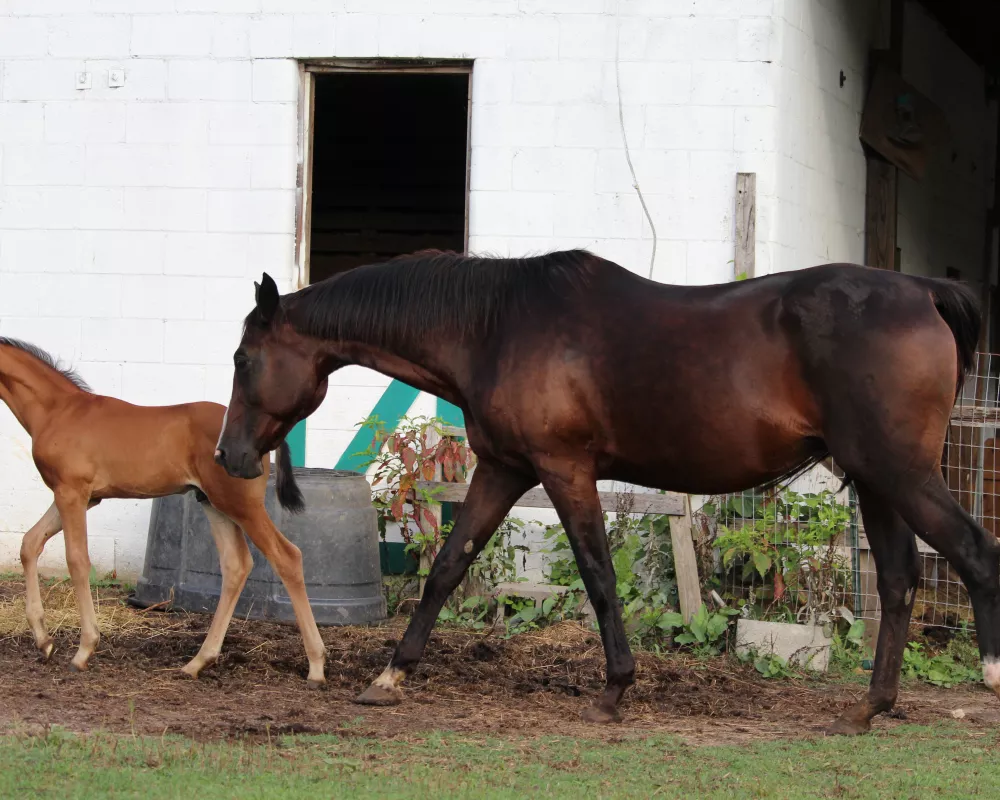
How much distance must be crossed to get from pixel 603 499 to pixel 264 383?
2612 mm

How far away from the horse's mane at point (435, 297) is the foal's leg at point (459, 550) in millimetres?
636

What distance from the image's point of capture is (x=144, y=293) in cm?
861

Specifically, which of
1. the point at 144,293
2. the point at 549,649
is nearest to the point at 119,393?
the point at 144,293

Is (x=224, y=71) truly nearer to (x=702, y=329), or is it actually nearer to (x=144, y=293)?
(x=144, y=293)

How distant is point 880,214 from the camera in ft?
34.2

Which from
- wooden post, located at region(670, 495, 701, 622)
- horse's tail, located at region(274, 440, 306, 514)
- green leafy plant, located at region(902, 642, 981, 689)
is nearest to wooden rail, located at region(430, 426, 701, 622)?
wooden post, located at region(670, 495, 701, 622)

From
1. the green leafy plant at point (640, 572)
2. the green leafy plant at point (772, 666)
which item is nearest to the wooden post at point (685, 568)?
the green leafy plant at point (640, 572)

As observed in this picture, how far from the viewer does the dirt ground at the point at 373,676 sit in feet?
15.8

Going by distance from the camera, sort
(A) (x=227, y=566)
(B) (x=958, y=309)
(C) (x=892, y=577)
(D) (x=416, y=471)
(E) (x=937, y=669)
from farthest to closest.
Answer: (D) (x=416, y=471), (E) (x=937, y=669), (A) (x=227, y=566), (C) (x=892, y=577), (B) (x=958, y=309)

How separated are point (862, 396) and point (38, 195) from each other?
6255 mm

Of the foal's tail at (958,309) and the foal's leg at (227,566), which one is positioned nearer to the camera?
the foal's tail at (958,309)

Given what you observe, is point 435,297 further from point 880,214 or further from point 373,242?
point 373,242

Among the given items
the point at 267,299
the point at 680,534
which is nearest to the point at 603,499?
the point at 680,534

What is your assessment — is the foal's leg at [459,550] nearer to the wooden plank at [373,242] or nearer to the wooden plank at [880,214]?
the wooden plank at [880,214]
